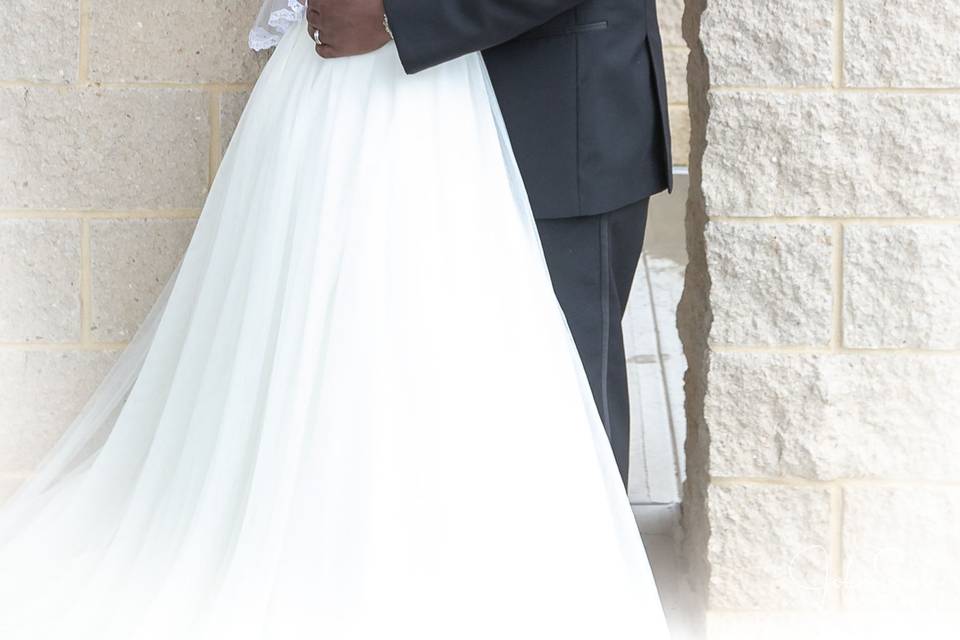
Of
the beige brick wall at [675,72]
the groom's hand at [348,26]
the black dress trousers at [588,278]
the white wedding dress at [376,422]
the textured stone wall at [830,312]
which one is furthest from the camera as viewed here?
the beige brick wall at [675,72]

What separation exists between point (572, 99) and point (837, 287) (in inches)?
25.4

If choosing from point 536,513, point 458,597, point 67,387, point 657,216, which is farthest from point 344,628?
point 657,216

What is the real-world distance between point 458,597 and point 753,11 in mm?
1205

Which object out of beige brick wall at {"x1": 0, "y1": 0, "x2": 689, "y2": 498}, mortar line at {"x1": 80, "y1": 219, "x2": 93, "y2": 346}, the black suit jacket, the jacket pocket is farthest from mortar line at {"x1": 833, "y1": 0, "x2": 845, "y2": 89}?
mortar line at {"x1": 80, "y1": 219, "x2": 93, "y2": 346}

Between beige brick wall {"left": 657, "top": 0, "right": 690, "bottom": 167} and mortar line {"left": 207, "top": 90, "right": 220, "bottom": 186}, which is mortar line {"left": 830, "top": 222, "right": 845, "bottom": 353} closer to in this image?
mortar line {"left": 207, "top": 90, "right": 220, "bottom": 186}

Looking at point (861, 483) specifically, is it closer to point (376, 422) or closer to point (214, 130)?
point (376, 422)

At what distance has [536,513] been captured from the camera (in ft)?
5.75

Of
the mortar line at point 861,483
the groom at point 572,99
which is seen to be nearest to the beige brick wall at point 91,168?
the groom at point 572,99

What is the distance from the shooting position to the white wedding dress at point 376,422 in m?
1.70

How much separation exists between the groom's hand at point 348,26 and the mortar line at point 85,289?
0.97 metres

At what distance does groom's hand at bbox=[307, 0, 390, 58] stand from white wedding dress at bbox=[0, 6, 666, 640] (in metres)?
0.04

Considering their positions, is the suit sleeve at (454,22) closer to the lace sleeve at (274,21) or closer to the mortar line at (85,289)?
the lace sleeve at (274,21)

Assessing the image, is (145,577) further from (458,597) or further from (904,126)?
(904,126)

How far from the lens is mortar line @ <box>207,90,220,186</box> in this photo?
2514 mm
